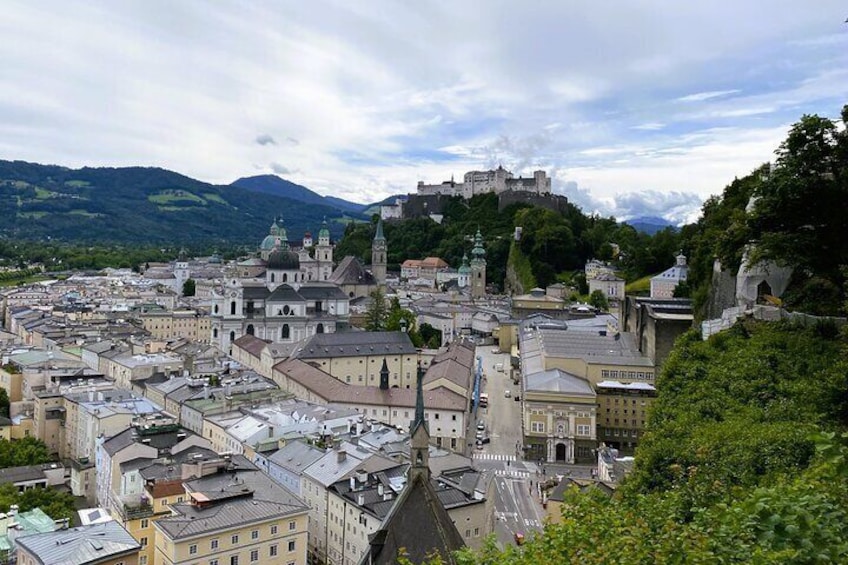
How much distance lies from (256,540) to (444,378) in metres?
23.5

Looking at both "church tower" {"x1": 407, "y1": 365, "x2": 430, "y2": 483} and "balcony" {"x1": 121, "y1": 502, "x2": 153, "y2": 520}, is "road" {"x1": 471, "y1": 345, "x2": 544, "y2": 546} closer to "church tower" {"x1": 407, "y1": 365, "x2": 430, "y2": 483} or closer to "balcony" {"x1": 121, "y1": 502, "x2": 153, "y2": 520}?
"church tower" {"x1": 407, "y1": 365, "x2": 430, "y2": 483}

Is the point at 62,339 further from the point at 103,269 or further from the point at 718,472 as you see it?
the point at 103,269

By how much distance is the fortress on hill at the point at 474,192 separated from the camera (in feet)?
367

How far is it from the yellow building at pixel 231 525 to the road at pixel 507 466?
802cm

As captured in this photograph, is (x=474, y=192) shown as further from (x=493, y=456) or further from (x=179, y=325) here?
(x=493, y=456)

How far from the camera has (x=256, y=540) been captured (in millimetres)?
22594

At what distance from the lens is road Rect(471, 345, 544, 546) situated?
98.6 feet

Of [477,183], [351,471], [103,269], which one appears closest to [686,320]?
[351,471]

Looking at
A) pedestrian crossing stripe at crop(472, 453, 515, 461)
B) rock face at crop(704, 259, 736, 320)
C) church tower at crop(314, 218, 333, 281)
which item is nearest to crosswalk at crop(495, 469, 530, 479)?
pedestrian crossing stripe at crop(472, 453, 515, 461)

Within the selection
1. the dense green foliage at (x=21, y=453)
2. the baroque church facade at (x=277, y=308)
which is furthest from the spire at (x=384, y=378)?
the dense green foliage at (x=21, y=453)

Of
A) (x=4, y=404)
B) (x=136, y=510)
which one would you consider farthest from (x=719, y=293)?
(x=4, y=404)

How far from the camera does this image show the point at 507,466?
126 feet

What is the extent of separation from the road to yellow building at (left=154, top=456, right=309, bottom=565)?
26.3 ft

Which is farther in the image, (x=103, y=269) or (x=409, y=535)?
(x=103, y=269)
